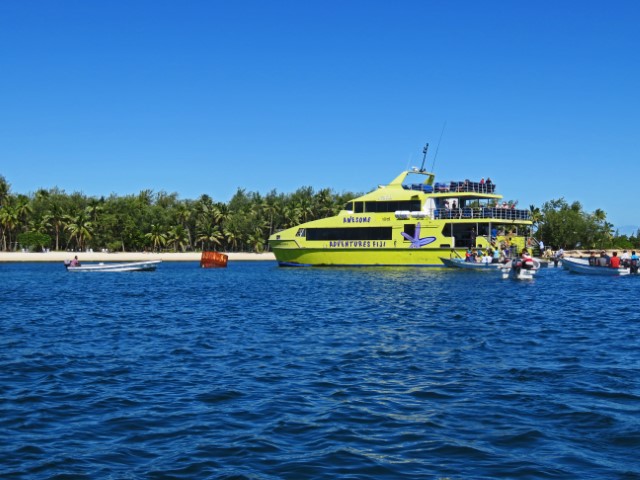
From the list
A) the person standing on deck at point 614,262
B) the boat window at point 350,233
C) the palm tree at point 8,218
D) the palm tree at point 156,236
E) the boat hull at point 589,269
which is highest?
the palm tree at point 8,218

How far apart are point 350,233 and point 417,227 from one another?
5.86 m

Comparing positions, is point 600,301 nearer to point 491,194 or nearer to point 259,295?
point 259,295

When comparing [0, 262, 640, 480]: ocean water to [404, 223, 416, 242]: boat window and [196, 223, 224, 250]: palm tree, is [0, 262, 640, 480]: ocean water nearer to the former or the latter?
[404, 223, 416, 242]: boat window

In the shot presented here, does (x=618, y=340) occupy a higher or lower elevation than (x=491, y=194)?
lower

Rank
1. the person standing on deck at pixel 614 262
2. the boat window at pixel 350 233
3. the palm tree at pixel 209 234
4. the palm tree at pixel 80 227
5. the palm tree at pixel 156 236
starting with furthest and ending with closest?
the palm tree at pixel 209 234 < the palm tree at pixel 156 236 < the palm tree at pixel 80 227 < the boat window at pixel 350 233 < the person standing on deck at pixel 614 262

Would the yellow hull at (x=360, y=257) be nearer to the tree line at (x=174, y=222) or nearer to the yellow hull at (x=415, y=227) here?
the yellow hull at (x=415, y=227)

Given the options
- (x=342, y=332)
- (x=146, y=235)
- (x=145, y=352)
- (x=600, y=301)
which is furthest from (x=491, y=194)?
(x=146, y=235)

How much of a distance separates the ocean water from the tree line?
82.0m

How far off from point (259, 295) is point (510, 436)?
86.8 ft

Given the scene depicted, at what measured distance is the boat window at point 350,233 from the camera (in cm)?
5609

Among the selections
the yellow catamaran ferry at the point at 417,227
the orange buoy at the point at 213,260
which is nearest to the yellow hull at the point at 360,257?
the yellow catamaran ferry at the point at 417,227

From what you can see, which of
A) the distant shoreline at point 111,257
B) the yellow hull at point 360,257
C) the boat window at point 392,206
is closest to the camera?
the yellow hull at point 360,257

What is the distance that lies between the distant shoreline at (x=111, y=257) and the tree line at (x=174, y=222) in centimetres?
392

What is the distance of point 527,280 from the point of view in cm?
4500
